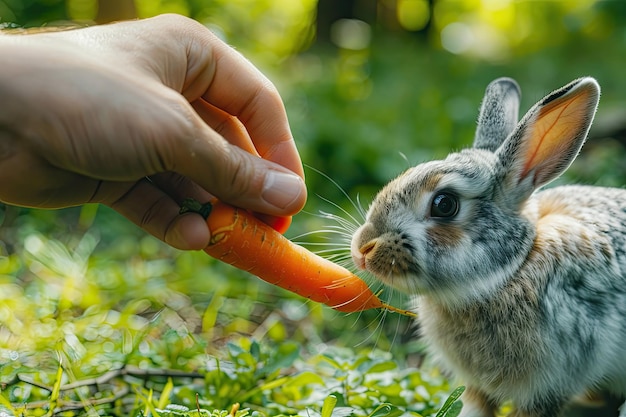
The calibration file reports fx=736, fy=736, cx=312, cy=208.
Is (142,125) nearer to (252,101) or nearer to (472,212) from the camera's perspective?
(252,101)

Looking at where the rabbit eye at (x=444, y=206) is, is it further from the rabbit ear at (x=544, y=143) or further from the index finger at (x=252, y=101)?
the index finger at (x=252, y=101)

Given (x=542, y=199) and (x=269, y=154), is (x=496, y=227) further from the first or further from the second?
(x=269, y=154)

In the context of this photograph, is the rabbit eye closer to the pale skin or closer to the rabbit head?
the rabbit head

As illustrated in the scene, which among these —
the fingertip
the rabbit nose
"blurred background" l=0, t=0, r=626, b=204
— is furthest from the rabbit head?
Result: "blurred background" l=0, t=0, r=626, b=204

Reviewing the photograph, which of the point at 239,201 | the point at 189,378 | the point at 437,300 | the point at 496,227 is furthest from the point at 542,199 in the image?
the point at 189,378

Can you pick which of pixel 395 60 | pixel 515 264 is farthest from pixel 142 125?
pixel 395 60

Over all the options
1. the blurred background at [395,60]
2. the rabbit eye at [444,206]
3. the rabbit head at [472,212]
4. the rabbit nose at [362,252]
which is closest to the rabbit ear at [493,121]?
the rabbit head at [472,212]
